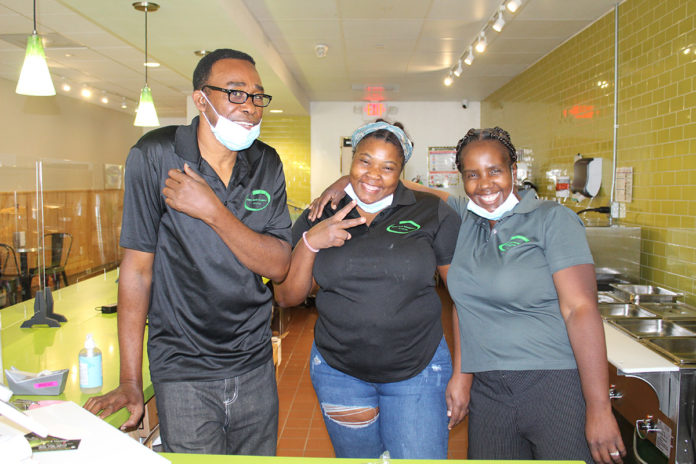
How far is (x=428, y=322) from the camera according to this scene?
70.1 inches

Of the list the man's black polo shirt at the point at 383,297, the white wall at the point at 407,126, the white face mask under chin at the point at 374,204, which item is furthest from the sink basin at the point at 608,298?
the white wall at the point at 407,126

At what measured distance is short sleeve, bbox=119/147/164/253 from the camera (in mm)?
1504

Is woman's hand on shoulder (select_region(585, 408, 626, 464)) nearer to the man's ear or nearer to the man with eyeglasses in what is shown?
the man with eyeglasses

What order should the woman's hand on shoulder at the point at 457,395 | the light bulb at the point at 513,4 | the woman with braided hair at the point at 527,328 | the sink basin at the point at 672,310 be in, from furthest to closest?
the light bulb at the point at 513,4
the sink basin at the point at 672,310
the woman's hand on shoulder at the point at 457,395
the woman with braided hair at the point at 527,328

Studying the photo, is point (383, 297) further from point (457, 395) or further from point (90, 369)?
point (90, 369)

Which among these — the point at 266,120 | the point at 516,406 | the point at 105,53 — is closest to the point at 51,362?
the point at 516,406

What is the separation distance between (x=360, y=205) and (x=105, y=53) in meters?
5.64

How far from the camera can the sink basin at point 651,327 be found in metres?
3.08

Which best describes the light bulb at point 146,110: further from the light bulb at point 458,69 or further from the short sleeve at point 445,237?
the short sleeve at point 445,237

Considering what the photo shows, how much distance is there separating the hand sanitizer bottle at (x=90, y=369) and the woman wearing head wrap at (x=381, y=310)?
66 cm

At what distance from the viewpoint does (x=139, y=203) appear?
1.51m

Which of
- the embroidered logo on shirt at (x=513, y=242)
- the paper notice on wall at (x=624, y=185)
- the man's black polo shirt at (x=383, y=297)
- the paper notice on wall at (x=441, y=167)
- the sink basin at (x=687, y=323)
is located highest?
the paper notice on wall at (x=441, y=167)

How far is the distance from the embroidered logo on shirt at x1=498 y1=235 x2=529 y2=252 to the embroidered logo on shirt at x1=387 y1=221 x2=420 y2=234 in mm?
286

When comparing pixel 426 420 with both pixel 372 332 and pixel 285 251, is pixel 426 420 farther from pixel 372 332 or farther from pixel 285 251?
pixel 285 251
